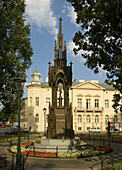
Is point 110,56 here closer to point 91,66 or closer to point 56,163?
point 91,66

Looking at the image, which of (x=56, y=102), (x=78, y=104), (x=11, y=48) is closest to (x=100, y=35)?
(x=56, y=102)

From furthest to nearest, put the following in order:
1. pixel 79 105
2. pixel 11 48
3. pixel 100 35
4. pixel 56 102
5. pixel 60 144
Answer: pixel 79 105, pixel 11 48, pixel 56 102, pixel 60 144, pixel 100 35

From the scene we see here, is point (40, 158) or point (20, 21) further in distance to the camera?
point (20, 21)

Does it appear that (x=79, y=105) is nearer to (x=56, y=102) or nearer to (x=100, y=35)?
(x=56, y=102)

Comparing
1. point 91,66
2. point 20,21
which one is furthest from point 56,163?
point 20,21

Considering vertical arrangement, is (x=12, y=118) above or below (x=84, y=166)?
above

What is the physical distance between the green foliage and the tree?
405 inches

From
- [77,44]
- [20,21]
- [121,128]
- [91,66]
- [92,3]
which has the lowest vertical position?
[121,128]

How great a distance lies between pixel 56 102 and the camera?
17141 mm

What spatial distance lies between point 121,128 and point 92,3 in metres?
46.2

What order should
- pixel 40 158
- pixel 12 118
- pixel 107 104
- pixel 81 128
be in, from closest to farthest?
pixel 40 158, pixel 12 118, pixel 81 128, pixel 107 104

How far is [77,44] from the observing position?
40.2 ft

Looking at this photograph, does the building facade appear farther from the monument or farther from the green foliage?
the green foliage

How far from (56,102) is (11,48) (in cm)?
858
